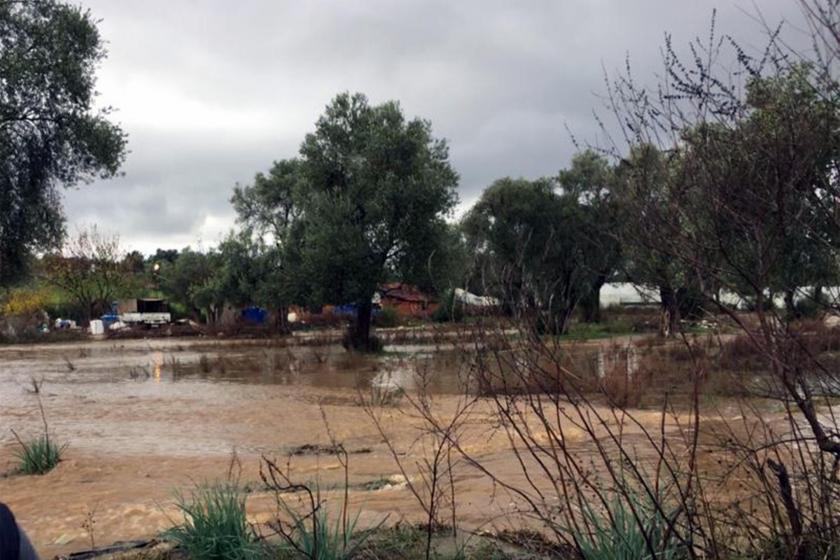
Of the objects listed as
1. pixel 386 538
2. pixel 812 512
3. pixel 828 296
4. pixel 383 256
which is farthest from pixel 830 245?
pixel 383 256

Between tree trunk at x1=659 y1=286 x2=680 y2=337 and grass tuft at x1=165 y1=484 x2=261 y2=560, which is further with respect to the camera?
grass tuft at x1=165 y1=484 x2=261 y2=560

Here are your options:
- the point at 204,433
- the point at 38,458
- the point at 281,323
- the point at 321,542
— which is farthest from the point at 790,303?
the point at 281,323

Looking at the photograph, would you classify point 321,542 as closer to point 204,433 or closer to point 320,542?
point 320,542

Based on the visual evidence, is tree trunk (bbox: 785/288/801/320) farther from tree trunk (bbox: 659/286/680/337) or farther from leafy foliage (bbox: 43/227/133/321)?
leafy foliage (bbox: 43/227/133/321)

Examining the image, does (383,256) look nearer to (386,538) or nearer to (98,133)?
(98,133)

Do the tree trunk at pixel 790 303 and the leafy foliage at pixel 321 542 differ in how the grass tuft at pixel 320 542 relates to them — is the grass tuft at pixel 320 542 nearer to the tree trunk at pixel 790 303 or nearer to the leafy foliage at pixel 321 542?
the leafy foliage at pixel 321 542

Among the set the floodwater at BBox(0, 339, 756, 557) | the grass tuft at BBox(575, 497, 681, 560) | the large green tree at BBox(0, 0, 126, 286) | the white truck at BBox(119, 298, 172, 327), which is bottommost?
the floodwater at BBox(0, 339, 756, 557)

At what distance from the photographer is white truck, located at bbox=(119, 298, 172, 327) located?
196ft

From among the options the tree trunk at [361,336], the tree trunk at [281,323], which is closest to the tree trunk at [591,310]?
the tree trunk at [361,336]

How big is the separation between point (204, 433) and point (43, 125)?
658 centimetres

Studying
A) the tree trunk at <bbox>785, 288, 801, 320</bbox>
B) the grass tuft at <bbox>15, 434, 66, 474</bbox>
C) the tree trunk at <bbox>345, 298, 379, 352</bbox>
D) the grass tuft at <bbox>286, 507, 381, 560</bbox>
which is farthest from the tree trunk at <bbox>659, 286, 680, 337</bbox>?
the tree trunk at <bbox>345, 298, 379, 352</bbox>

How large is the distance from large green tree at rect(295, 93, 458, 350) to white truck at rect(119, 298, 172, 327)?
28762mm

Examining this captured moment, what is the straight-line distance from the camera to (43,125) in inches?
646

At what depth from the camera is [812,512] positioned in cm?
413
